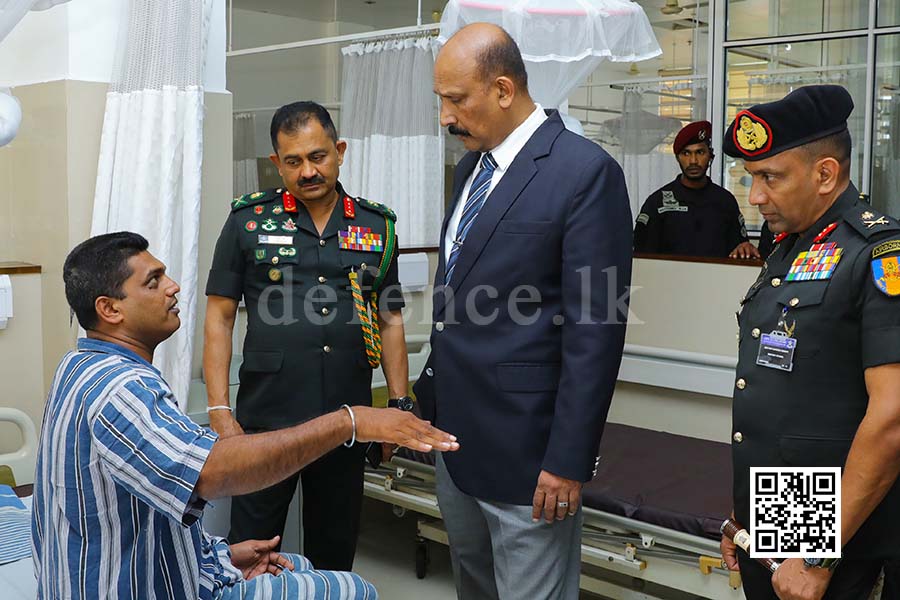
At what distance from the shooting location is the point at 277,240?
8.46 ft

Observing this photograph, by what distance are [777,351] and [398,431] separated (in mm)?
727

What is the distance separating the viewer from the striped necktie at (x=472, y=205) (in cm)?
211

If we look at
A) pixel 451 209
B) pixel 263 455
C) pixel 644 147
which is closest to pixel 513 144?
pixel 451 209

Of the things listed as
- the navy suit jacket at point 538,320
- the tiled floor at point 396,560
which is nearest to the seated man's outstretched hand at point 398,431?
the navy suit jacket at point 538,320

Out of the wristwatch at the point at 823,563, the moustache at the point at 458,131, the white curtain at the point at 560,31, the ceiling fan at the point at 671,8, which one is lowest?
the wristwatch at the point at 823,563

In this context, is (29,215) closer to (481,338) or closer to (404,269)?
(404,269)

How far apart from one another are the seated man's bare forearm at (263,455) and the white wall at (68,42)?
193 cm

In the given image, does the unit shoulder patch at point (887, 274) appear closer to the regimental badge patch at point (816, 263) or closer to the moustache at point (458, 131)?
the regimental badge patch at point (816, 263)

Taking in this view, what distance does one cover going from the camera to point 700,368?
409 cm

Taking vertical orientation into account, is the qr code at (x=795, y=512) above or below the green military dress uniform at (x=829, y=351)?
below

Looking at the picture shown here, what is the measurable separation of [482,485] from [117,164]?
1.69 m

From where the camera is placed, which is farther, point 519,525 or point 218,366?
point 218,366

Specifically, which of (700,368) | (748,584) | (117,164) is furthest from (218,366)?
(700,368)

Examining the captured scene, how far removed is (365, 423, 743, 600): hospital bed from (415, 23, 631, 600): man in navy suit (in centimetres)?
92
